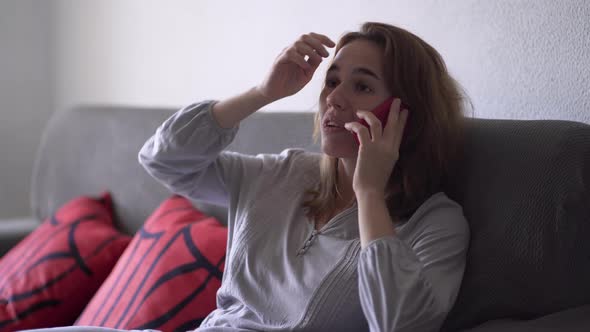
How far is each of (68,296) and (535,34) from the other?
47.7 inches

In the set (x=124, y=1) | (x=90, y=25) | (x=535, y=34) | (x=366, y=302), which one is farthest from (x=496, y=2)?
(x=90, y=25)

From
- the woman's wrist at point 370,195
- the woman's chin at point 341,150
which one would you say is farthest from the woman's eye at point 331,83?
the woman's wrist at point 370,195

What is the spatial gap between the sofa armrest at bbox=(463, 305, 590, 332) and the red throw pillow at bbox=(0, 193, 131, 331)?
1059 mm

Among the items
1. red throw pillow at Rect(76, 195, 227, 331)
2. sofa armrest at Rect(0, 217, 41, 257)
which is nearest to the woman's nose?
red throw pillow at Rect(76, 195, 227, 331)

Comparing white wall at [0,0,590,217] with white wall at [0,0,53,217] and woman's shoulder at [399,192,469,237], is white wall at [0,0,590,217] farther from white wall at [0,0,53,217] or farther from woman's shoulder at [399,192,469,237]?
woman's shoulder at [399,192,469,237]

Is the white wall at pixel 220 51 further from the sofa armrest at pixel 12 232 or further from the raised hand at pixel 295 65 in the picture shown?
the sofa armrest at pixel 12 232

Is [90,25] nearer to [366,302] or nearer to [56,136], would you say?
[56,136]

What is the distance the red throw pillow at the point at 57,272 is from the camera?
1661 mm

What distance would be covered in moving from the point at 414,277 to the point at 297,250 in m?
0.26

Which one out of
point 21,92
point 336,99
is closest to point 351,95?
point 336,99

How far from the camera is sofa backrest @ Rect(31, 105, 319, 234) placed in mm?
1561

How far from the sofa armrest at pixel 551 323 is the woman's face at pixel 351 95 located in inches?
13.7

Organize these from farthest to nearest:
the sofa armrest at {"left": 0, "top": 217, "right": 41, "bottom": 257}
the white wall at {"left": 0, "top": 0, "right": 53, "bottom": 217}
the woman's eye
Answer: the white wall at {"left": 0, "top": 0, "right": 53, "bottom": 217}, the sofa armrest at {"left": 0, "top": 217, "right": 41, "bottom": 257}, the woman's eye

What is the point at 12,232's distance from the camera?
2.07 meters
